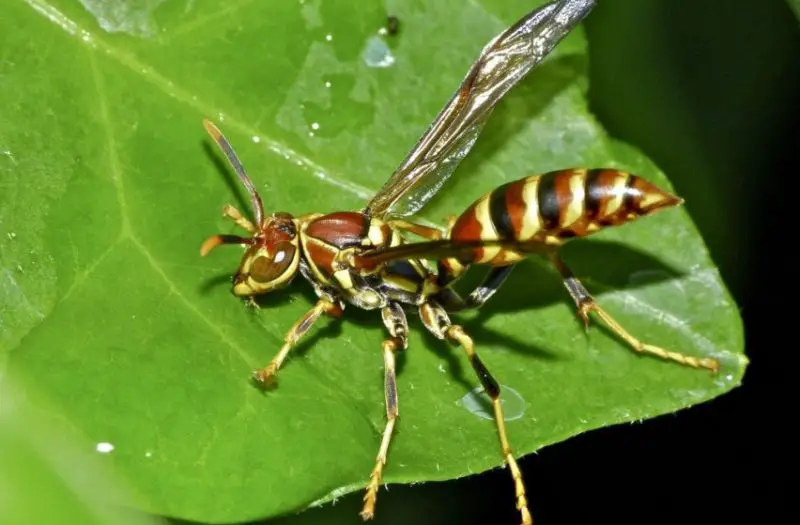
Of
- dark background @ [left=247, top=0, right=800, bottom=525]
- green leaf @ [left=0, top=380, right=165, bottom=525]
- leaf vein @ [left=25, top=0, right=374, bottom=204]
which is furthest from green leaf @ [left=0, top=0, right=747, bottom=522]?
dark background @ [left=247, top=0, right=800, bottom=525]

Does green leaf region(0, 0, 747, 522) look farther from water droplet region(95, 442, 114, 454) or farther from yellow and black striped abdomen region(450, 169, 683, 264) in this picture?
yellow and black striped abdomen region(450, 169, 683, 264)

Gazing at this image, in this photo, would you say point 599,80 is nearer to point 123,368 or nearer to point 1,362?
point 123,368

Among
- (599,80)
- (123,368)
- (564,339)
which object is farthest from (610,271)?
(123,368)

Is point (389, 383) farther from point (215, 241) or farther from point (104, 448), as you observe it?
point (104, 448)

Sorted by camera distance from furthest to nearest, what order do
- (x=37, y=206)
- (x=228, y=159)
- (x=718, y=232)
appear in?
(x=718, y=232) → (x=228, y=159) → (x=37, y=206)

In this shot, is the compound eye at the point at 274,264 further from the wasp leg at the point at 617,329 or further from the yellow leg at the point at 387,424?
the wasp leg at the point at 617,329

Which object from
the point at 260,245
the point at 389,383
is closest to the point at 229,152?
the point at 260,245
